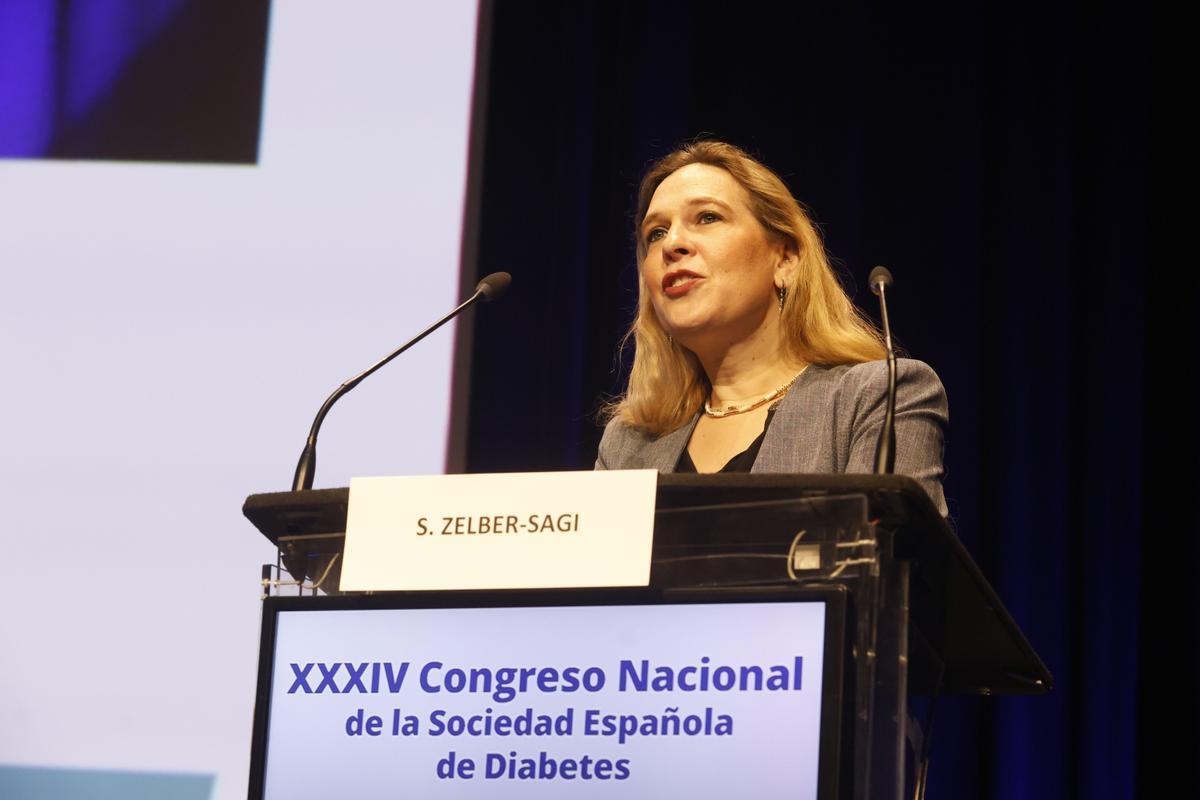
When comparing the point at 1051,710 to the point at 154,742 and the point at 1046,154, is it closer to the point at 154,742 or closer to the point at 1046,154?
the point at 1046,154

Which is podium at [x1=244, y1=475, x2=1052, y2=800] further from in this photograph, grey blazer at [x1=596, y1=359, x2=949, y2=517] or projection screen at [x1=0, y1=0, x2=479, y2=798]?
projection screen at [x1=0, y1=0, x2=479, y2=798]

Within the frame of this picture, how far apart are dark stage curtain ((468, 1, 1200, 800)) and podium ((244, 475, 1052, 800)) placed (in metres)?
1.69

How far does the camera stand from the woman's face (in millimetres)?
2125

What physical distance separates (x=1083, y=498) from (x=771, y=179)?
115 cm

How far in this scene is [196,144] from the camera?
3.07 metres

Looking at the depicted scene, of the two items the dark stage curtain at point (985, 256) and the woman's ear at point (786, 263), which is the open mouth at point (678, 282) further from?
the dark stage curtain at point (985, 256)

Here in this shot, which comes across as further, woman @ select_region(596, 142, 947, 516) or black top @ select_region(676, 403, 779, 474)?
woman @ select_region(596, 142, 947, 516)

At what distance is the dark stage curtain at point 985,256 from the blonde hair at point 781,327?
90 cm

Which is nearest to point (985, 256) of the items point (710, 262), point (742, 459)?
point (710, 262)

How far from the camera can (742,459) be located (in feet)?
6.40

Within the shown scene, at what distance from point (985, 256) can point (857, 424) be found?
1524 millimetres

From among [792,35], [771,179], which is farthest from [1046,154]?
[771,179]

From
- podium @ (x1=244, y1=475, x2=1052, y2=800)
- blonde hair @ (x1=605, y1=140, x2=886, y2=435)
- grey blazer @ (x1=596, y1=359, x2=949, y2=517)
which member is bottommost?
podium @ (x1=244, y1=475, x2=1052, y2=800)

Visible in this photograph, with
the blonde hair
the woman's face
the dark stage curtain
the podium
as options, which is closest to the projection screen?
the dark stage curtain
